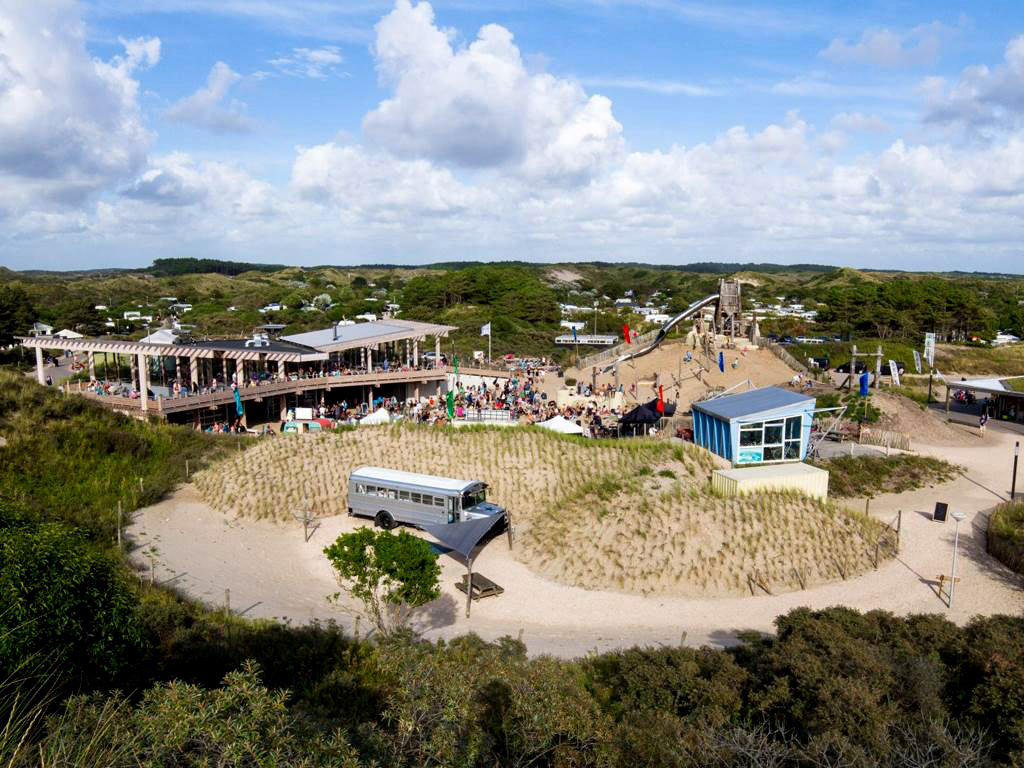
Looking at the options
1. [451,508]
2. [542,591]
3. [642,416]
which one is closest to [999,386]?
[642,416]

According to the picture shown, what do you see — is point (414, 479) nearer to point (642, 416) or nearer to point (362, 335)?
point (642, 416)

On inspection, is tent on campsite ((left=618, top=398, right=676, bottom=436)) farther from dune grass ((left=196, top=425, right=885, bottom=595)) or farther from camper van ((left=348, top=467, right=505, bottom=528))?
camper van ((left=348, top=467, right=505, bottom=528))

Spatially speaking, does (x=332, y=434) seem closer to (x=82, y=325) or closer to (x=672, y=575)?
(x=672, y=575)

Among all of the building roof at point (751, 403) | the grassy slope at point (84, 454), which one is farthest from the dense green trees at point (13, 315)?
the building roof at point (751, 403)

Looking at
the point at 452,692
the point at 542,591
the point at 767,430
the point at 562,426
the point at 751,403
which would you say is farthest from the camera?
the point at 562,426

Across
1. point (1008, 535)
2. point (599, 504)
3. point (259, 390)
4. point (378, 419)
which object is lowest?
point (1008, 535)

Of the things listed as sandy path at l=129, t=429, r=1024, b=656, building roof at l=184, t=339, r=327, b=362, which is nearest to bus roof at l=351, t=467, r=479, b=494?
sandy path at l=129, t=429, r=1024, b=656

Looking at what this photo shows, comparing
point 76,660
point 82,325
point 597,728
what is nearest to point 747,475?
point 597,728
